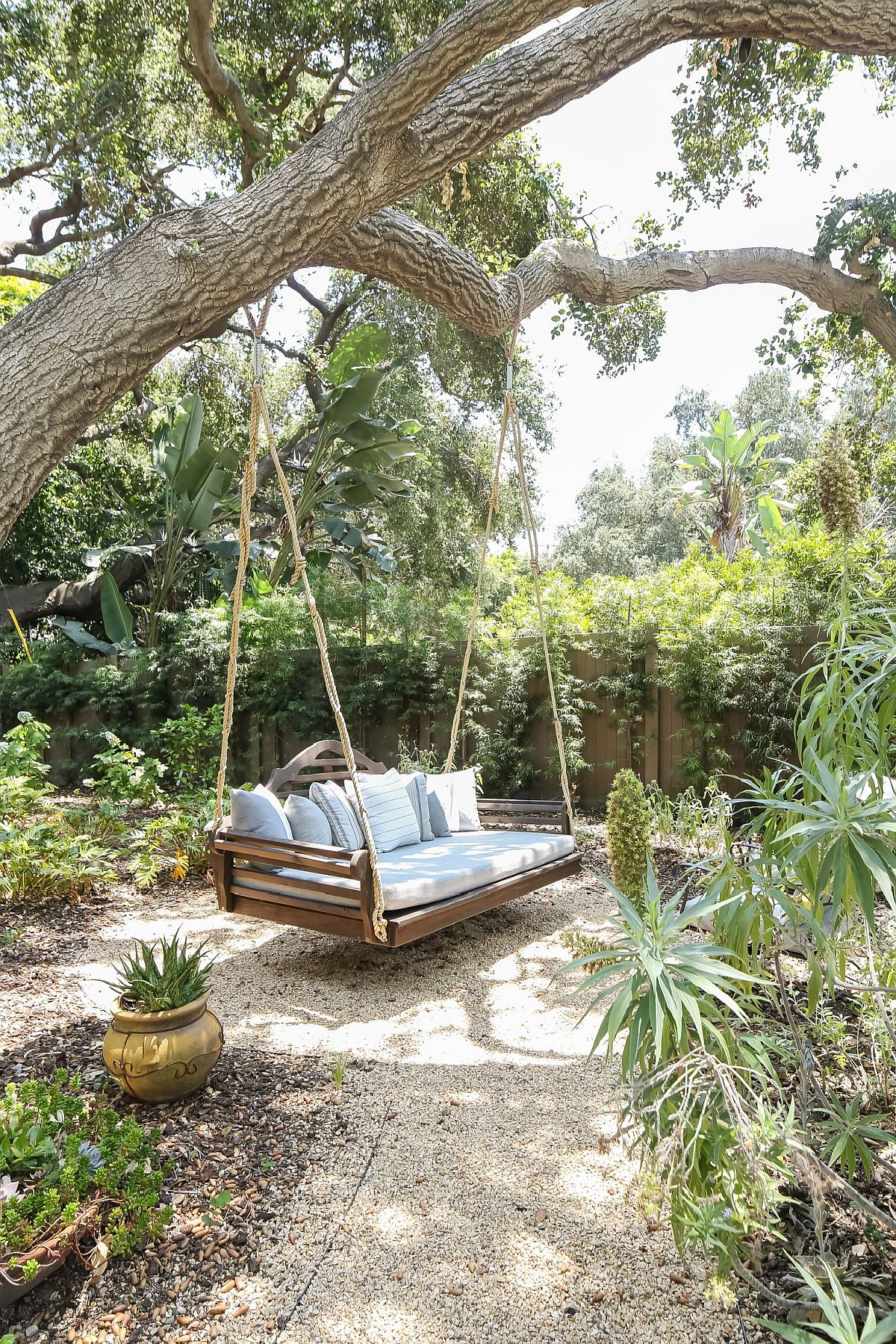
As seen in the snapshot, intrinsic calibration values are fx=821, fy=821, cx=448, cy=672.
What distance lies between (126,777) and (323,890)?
2.87 meters

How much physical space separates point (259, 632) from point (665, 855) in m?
4.65

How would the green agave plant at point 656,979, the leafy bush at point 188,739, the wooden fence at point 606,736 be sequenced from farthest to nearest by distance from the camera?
1. the leafy bush at point 188,739
2. the wooden fence at point 606,736
3. the green agave plant at point 656,979

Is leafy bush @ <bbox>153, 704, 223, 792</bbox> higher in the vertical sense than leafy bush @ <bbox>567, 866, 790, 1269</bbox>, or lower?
higher

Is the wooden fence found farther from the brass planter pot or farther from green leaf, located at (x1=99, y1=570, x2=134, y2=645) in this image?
the brass planter pot

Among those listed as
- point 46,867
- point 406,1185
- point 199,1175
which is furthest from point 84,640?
point 406,1185

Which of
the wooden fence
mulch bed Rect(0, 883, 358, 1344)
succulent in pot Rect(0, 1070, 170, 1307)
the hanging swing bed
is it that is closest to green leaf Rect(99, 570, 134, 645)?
the wooden fence

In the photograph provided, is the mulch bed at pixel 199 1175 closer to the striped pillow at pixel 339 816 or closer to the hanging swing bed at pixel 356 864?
the hanging swing bed at pixel 356 864

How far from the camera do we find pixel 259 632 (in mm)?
8383

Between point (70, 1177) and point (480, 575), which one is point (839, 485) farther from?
point (70, 1177)

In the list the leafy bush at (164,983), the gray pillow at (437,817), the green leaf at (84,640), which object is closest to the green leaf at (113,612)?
the green leaf at (84,640)

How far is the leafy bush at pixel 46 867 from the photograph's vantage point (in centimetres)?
464

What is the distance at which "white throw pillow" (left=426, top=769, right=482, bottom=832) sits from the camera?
204 inches

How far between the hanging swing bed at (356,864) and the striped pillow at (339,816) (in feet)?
0.09

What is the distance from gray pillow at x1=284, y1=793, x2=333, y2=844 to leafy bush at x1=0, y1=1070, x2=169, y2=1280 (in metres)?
1.87
